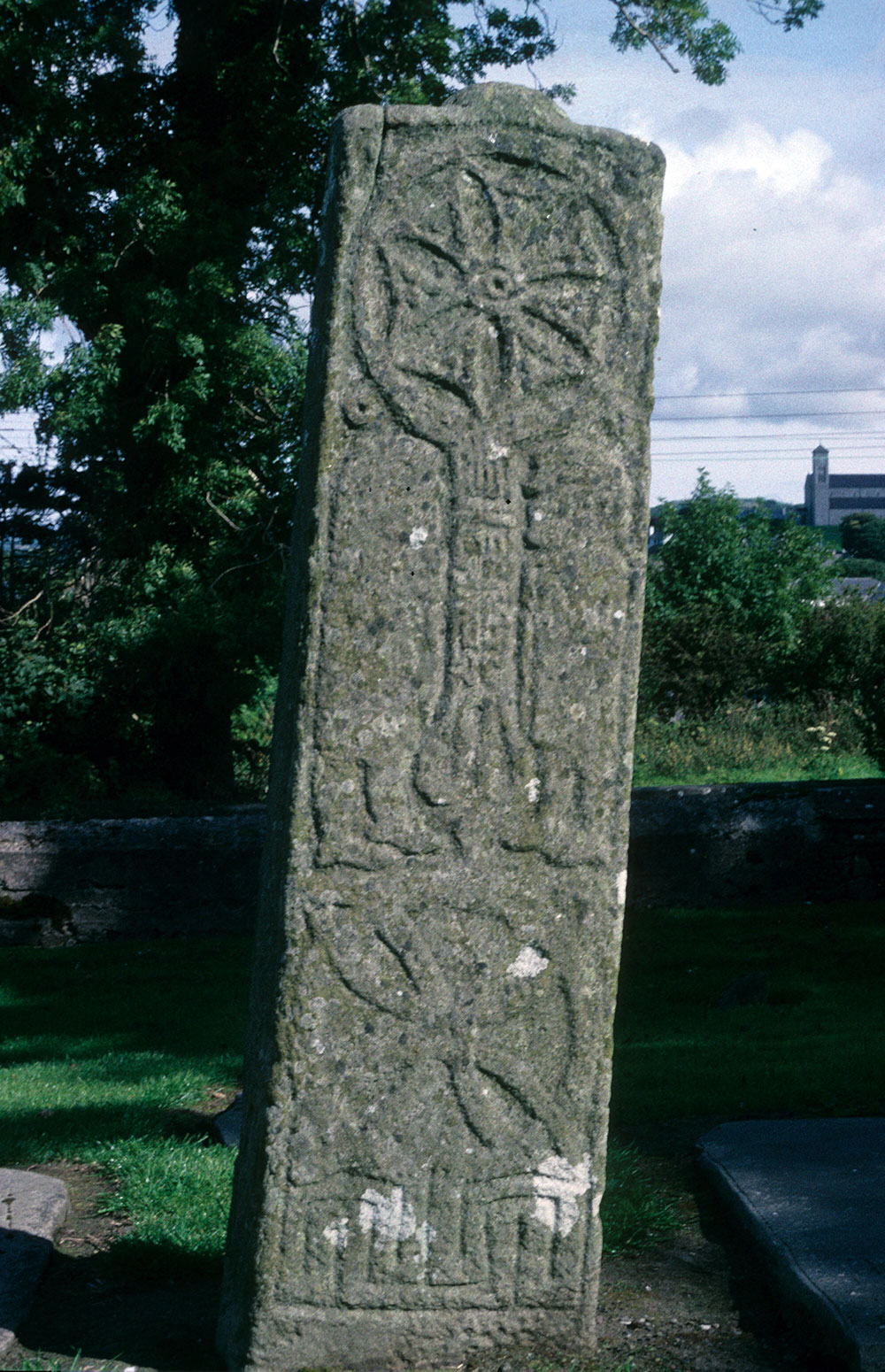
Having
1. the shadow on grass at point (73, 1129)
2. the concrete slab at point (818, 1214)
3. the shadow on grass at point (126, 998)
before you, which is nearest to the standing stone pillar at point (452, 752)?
the concrete slab at point (818, 1214)

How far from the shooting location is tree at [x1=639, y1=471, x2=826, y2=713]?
59.8 ft

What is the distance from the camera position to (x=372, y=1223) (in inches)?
107

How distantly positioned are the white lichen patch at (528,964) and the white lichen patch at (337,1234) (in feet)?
2.12

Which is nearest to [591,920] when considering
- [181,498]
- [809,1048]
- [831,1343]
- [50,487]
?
[831,1343]

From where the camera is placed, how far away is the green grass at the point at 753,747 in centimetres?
1530

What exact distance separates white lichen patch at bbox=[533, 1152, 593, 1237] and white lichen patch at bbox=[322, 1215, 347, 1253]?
438mm

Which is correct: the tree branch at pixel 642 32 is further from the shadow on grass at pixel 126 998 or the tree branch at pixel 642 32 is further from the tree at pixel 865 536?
the tree at pixel 865 536

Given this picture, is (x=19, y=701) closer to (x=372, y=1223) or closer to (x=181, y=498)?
(x=181, y=498)

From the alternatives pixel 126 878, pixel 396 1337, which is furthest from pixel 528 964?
pixel 126 878

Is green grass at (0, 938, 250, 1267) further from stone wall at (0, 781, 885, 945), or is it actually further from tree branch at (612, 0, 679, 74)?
tree branch at (612, 0, 679, 74)

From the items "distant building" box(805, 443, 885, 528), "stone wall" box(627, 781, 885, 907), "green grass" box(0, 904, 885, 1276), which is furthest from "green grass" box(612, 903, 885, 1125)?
"distant building" box(805, 443, 885, 528)

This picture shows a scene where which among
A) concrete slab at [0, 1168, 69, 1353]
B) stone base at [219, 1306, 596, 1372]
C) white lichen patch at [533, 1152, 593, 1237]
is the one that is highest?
white lichen patch at [533, 1152, 593, 1237]

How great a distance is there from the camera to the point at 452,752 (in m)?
2.79

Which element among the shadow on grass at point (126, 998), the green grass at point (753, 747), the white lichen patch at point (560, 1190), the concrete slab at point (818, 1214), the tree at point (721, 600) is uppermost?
the tree at point (721, 600)
